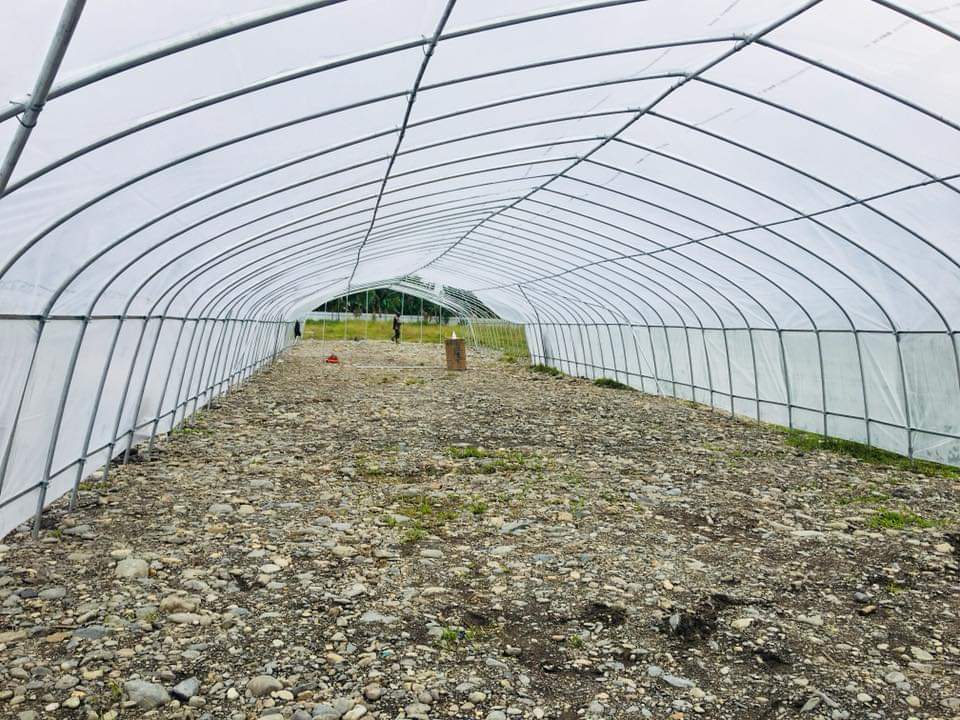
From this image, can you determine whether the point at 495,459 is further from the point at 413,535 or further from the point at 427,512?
the point at 413,535

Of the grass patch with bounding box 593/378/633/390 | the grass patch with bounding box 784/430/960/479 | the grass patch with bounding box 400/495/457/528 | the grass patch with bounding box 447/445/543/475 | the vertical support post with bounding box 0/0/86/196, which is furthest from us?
the grass patch with bounding box 593/378/633/390

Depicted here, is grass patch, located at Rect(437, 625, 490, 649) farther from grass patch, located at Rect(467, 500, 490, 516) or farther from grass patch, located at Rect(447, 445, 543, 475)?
grass patch, located at Rect(447, 445, 543, 475)

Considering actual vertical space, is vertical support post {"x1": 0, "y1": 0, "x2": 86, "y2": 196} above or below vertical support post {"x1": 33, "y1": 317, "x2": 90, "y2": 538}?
above

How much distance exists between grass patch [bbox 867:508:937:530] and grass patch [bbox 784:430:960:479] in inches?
143

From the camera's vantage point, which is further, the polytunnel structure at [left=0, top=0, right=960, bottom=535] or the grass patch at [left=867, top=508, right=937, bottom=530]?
the grass patch at [left=867, top=508, right=937, bottom=530]

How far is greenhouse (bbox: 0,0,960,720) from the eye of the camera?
20.8ft

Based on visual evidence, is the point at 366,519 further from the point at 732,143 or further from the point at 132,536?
the point at 732,143

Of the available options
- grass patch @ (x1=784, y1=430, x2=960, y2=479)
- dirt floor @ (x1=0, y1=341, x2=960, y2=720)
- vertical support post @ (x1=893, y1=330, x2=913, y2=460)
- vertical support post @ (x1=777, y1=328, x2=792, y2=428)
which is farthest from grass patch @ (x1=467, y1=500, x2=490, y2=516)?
vertical support post @ (x1=777, y1=328, x2=792, y2=428)

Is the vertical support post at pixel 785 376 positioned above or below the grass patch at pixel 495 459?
above

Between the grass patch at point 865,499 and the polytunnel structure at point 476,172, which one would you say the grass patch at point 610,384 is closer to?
the polytunnel structure at point 476,172

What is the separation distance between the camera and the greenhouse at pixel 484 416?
6344 millimetres

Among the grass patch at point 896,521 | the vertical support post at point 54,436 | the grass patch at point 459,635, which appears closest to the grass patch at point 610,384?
the grass patch at point 896,521

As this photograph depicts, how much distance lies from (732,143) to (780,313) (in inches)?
319

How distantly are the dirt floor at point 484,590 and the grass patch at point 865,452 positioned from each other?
96 cm
